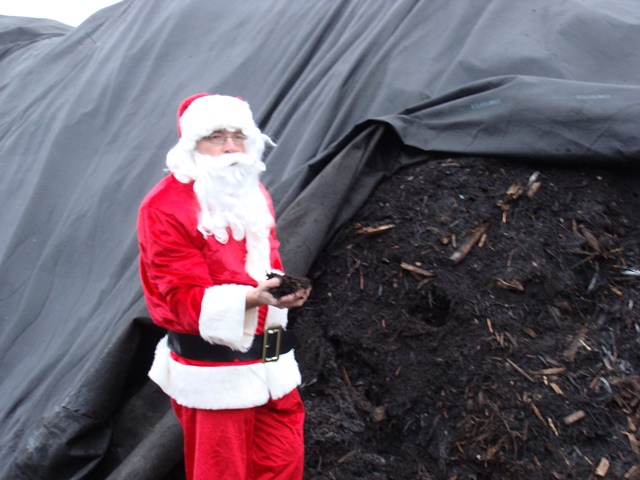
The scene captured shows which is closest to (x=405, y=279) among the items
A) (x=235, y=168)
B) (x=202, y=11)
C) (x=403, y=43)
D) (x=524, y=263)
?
(x=524, y=263)

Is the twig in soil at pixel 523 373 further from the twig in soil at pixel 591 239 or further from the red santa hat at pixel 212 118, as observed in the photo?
the red santa hat at pixel 212 118

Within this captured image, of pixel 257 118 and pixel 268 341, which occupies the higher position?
pixel 257 118

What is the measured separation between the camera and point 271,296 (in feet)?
6.97

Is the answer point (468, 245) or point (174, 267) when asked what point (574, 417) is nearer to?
point (468, 245)

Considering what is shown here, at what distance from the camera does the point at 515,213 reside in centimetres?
306

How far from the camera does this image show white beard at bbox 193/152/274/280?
2.27 m

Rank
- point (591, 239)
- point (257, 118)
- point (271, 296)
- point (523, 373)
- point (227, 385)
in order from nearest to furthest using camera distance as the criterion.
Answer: point (271, 296), point (227, 385), point (523, 373), point (591, 239), point (257, 118)

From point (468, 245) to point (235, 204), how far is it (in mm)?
1143

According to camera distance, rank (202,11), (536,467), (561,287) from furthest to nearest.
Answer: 1. (202,11)
2. (561,287)
3. (536,467)

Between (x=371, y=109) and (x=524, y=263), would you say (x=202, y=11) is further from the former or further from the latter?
(x=524, y=263)

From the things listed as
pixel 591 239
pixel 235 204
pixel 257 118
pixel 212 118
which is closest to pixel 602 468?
pixel 591 239

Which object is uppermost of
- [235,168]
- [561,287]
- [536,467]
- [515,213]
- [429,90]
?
[235,168]

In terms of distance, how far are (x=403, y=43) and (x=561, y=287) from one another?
5.26 ft

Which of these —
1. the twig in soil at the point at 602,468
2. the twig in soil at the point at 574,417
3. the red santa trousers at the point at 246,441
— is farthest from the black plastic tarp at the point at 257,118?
the twig in soil at the point at 602,468
